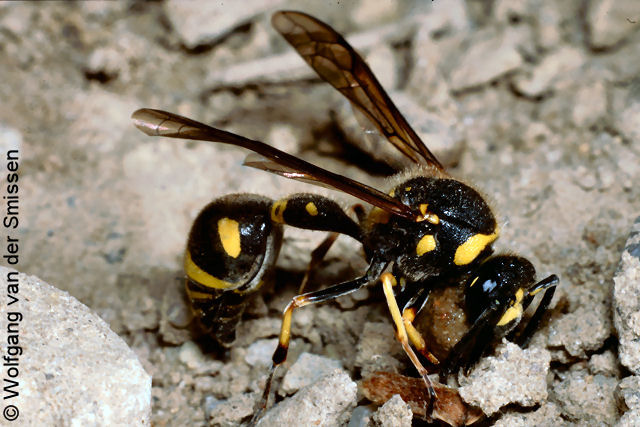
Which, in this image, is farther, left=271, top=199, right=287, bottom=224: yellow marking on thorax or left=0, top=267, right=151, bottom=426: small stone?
left=271, top=199, right=287, bottom=224: yellow marking on thorax

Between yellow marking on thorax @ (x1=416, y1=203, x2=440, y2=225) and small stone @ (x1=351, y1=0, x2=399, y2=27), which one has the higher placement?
small stone @ (x1=351, y1=0, x2=399, y2=27)

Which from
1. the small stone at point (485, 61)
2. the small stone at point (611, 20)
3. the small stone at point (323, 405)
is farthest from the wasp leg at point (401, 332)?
the small stone at point (611, 20)

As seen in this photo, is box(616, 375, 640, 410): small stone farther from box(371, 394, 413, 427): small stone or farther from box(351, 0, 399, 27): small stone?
box(351, 0, 399, 27): small stone

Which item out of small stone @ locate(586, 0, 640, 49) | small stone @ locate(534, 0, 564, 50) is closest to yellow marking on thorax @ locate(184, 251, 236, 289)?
small stone @ locate(534, 0, 564, 50)

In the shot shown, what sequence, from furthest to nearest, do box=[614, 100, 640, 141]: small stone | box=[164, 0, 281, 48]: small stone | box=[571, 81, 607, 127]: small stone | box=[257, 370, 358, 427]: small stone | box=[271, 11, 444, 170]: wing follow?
box=[164, 0, 281, 48]: small stone, box=[571, 81, 607, 127]: small stone, box=[614, 100, 640, 141]: small stone, box=[271, 11, 444, 170]: wing, box=[257, 370, 358, 427]: small stone

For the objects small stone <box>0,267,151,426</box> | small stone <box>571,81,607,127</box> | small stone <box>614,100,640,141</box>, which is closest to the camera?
small stone <box>0,267,151,426</box>

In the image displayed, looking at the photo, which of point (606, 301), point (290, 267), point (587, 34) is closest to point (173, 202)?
point (290, 267)

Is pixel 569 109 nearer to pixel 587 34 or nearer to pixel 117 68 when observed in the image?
pixel 587 34
